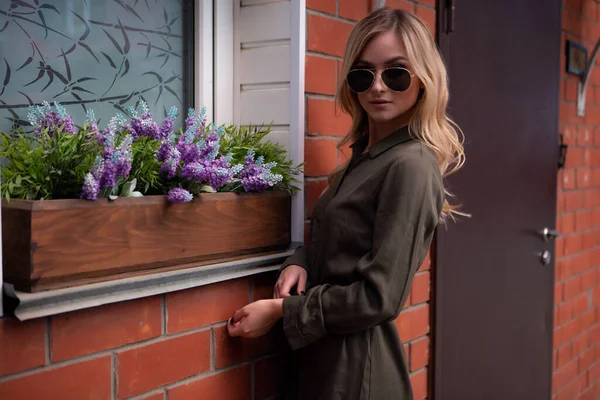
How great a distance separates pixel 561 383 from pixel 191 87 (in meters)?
2.55

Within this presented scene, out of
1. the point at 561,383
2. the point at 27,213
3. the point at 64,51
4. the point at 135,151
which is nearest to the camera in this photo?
the point at 27,213

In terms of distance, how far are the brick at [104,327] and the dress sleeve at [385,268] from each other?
0.91 ft

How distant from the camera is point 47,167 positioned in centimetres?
116

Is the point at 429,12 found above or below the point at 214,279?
above

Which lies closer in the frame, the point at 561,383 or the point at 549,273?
the point at 549,273

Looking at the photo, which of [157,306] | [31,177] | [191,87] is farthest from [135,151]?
[191,87]

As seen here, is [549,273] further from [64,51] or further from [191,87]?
[64,51]

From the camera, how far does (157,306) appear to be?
131 cm

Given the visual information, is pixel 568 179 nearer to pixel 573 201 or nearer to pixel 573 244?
pixel 573 201

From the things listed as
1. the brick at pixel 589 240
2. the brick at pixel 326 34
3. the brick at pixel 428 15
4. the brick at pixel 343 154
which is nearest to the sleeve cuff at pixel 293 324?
Answer: the brick at pixel 343 154

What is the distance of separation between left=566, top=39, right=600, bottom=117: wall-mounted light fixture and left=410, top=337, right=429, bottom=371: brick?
1.68 meters

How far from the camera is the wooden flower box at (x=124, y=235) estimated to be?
3.59 ft

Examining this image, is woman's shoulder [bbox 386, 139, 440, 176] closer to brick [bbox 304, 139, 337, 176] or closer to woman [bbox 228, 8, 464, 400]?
woman [bbox 228, 8, 464, 400]

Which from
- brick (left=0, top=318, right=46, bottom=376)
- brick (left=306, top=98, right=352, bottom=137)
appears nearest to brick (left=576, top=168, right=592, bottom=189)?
brick (left=306, top=98, right=352, bottom=137)
